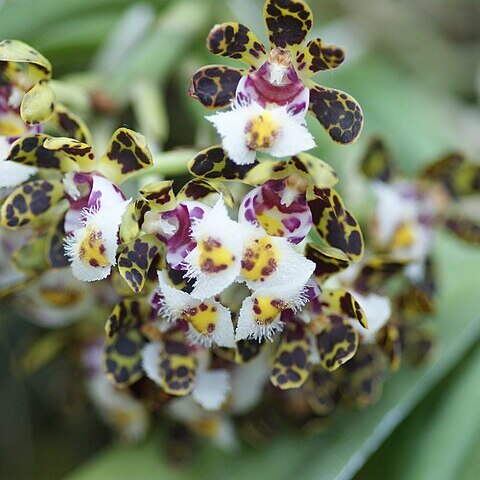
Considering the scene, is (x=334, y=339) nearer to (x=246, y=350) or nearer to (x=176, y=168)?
(x=246, y=350)

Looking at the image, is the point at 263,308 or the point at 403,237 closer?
the point at 263,308

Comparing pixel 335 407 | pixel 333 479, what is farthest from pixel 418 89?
pixel 333 479

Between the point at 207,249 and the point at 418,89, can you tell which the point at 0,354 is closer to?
the point at 207,249

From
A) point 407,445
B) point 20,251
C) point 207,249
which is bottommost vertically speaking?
point 407,445

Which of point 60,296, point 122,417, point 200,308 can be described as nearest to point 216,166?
point 200,308

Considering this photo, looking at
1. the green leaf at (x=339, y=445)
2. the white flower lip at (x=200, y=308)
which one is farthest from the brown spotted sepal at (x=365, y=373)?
the white flower lip at (x=200, y=308)

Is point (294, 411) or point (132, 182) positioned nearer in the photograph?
point (132, 182)
